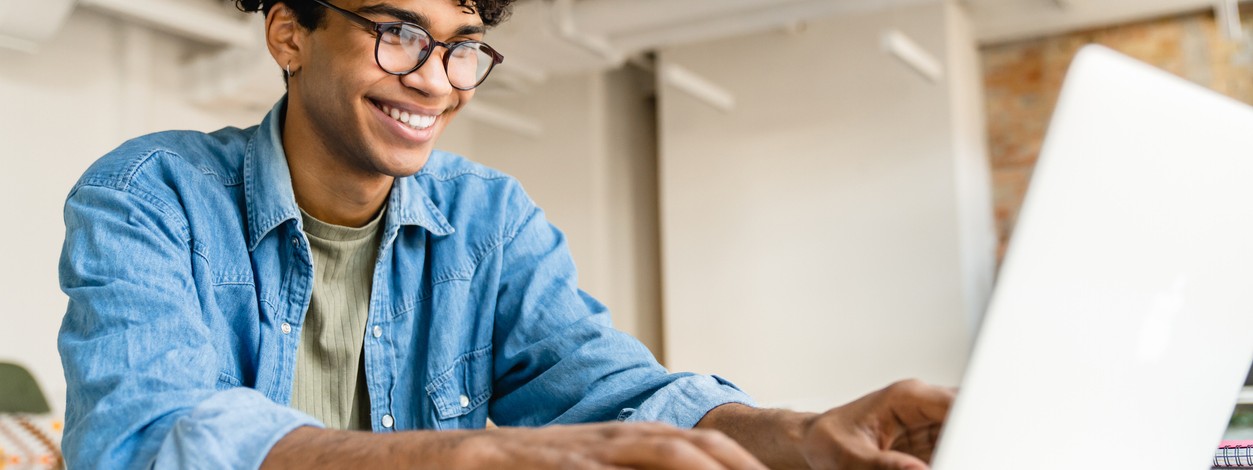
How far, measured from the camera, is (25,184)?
3.81 meters

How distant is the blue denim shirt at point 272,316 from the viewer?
0.81 m

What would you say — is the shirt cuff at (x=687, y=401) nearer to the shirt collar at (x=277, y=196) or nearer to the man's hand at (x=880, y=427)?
the man's hand at (x=880, y=427)

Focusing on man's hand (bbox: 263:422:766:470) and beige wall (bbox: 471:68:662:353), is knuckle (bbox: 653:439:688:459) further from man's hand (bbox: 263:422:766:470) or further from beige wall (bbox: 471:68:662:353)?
beige wall (bbox: 471:68:662:353)

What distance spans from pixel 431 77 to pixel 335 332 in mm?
331

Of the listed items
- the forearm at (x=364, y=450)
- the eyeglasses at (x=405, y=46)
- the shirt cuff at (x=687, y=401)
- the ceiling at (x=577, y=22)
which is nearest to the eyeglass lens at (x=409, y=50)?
the eyeglasses at (x=405, y=46)

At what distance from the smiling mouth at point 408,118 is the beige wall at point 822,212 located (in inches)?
141

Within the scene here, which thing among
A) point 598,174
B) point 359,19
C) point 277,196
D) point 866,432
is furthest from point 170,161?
point 598,174

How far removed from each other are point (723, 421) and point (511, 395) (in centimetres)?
35

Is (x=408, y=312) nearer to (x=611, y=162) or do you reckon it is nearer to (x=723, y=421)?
(x=723, y=421)

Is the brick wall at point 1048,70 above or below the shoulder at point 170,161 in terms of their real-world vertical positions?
above

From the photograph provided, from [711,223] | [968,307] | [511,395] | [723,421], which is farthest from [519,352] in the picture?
[711,223]

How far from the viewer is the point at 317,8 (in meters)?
1.30

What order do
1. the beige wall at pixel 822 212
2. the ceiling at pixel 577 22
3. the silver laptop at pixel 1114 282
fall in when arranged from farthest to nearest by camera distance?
the beige wall at pixel 822 212
the ceiling at pixel 577 22
the silver laptop at pixel 1114 282

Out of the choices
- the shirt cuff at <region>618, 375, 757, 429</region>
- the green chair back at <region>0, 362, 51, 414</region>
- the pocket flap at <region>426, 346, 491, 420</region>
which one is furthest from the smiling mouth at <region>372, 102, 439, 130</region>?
the green chair back at <region>0, 362, 51, 414</region>
